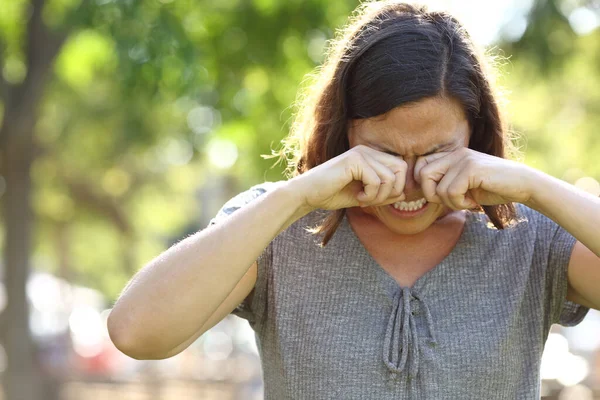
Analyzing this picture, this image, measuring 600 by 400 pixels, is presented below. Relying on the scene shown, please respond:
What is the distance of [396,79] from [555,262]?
62 cm

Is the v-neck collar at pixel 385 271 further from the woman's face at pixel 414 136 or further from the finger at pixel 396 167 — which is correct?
the finger at pixel 396 167

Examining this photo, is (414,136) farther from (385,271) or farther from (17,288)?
(17,288)

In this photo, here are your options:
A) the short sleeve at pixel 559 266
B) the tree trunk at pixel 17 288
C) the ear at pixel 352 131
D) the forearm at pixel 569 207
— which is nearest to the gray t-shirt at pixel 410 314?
the short sleeve at pixel 559 266

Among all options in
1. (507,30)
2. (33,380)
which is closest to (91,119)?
(33,380)

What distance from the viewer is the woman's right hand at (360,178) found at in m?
2.23

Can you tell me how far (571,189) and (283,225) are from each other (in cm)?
72

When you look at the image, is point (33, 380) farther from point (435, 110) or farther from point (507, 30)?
point (435, 110)

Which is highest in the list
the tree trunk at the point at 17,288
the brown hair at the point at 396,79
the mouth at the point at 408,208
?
the tree trunk at the point at 17,288

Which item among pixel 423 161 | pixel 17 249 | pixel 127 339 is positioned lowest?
pixel 127 339

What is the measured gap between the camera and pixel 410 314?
2.28 metres

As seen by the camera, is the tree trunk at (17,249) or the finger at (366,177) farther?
the tree trunk at (17,249)

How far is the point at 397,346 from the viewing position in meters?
2.22

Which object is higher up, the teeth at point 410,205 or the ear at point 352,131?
the ear at point 352,131

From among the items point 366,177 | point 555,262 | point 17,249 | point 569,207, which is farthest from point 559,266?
point 17,249
